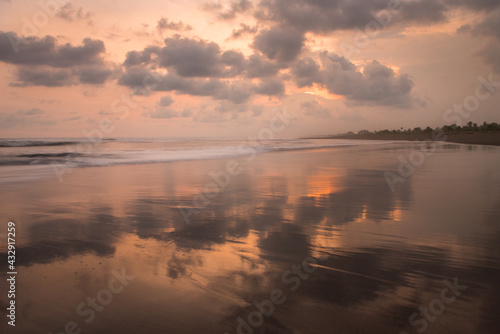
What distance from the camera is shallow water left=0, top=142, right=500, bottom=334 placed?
2.07 meters

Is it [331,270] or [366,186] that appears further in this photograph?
[366,186]

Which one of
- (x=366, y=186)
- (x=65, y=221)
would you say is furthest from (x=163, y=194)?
(x=366, y=186)

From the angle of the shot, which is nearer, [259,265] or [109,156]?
[259,265]

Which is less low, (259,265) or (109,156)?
(109,156)

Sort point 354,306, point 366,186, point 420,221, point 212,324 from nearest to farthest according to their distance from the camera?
point 212,324
point 354,306
point 420,221
point 366,186

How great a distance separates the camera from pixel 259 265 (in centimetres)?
287

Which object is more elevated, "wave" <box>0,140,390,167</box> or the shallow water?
"wave" <box>0,140,390,167</box>

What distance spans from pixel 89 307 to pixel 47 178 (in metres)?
8.89

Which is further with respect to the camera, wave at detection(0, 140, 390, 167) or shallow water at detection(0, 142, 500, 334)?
wave at detection(0, 140, 390, 167)

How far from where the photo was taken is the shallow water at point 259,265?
207cm

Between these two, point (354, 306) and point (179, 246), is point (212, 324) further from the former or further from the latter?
point (179, 246)

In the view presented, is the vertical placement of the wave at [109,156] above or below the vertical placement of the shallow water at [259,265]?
above

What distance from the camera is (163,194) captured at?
21.7ft

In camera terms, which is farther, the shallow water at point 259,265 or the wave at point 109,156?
the wave at point 109,156
